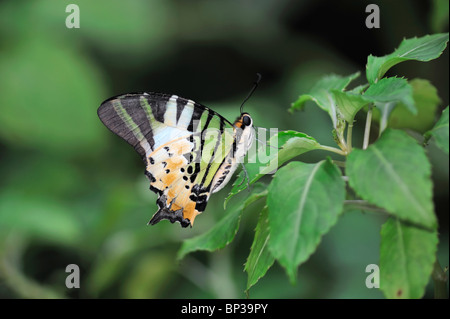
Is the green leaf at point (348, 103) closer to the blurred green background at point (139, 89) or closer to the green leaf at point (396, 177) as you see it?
the green leaf at point (396, 177)

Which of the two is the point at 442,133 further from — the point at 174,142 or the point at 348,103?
the point at 174,142

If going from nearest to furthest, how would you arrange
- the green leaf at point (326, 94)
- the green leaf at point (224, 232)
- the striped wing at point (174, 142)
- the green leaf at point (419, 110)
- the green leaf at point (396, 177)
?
the green leaf at point (396, 177) → the green leaf at point (224, 232) → the green leaf at point (326, 94) → the striped wing at point (174, 142) → the green leaf at point (419, 110)

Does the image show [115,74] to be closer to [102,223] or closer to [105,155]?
[105,155]

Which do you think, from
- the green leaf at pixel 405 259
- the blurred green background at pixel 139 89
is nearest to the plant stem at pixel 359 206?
the green leaf at pixel 405 259

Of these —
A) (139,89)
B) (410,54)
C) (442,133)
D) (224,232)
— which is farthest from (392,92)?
(139,89)

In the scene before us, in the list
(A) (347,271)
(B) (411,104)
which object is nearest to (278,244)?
(B) (411,104)

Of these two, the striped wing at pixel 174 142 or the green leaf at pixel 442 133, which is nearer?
the green leaf at pixel 442 133

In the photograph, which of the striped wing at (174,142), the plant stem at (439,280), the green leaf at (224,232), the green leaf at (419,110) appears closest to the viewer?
the plant stem at (439,280)
